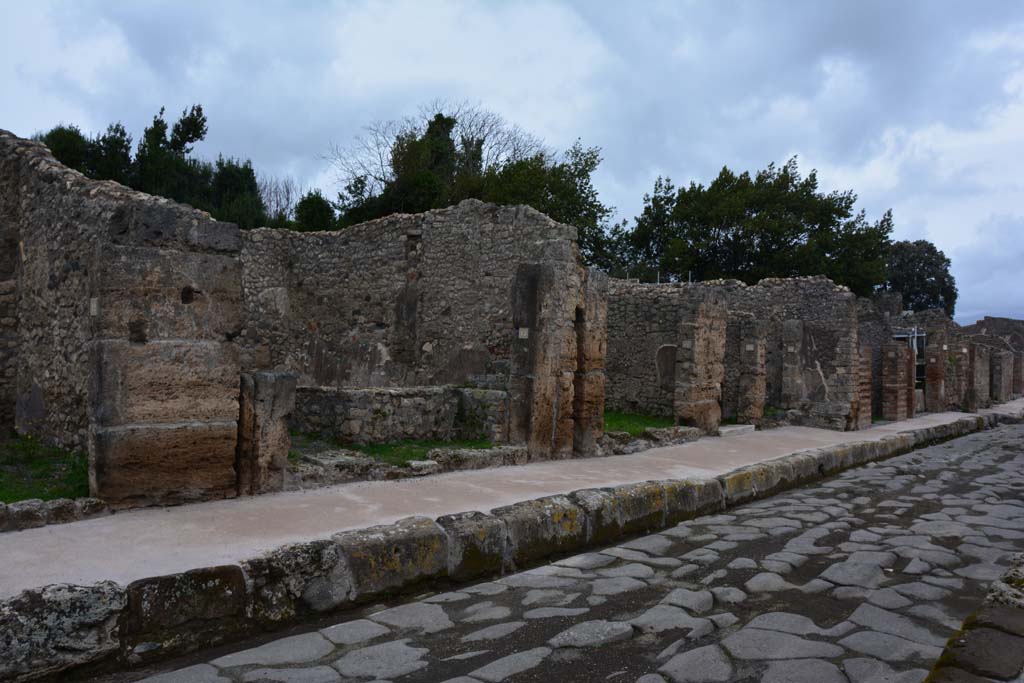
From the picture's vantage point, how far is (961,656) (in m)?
2.51

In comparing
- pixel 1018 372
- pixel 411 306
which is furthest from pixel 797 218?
pixel 411 306

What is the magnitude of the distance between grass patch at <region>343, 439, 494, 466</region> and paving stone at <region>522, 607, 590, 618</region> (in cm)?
283

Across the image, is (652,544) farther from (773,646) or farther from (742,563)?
(773,646)

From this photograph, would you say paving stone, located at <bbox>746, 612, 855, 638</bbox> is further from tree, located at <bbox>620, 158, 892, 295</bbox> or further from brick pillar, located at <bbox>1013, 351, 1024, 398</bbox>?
brick pillar, located at <bbox>1013, 351, 1024, 398</bbox>

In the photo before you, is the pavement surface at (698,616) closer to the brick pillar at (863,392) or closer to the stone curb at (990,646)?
the stone curb at (990,646)

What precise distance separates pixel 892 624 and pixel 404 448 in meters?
4.56

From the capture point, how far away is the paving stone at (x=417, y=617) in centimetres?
375

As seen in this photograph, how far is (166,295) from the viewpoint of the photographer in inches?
195

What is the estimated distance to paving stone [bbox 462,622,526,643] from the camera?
11.7ft

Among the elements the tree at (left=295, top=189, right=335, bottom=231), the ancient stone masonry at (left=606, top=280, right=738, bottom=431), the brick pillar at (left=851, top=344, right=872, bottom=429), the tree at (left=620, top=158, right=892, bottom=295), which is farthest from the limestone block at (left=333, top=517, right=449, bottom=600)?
the tree at (left=620, top=158, right=892, bottom=295)

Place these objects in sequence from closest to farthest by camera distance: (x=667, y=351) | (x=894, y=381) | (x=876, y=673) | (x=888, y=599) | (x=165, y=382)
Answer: (x=876, y=673) → (x=888, y=599) → (x=165, y=382) → (x=667, y=351) → (x=894, y=381)

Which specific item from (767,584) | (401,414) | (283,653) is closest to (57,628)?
(283,653)

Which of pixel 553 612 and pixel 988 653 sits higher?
pixel 988 653

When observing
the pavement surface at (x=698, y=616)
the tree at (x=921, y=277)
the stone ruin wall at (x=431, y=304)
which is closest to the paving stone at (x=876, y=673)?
the pavement surface at (x=698, y=616)
